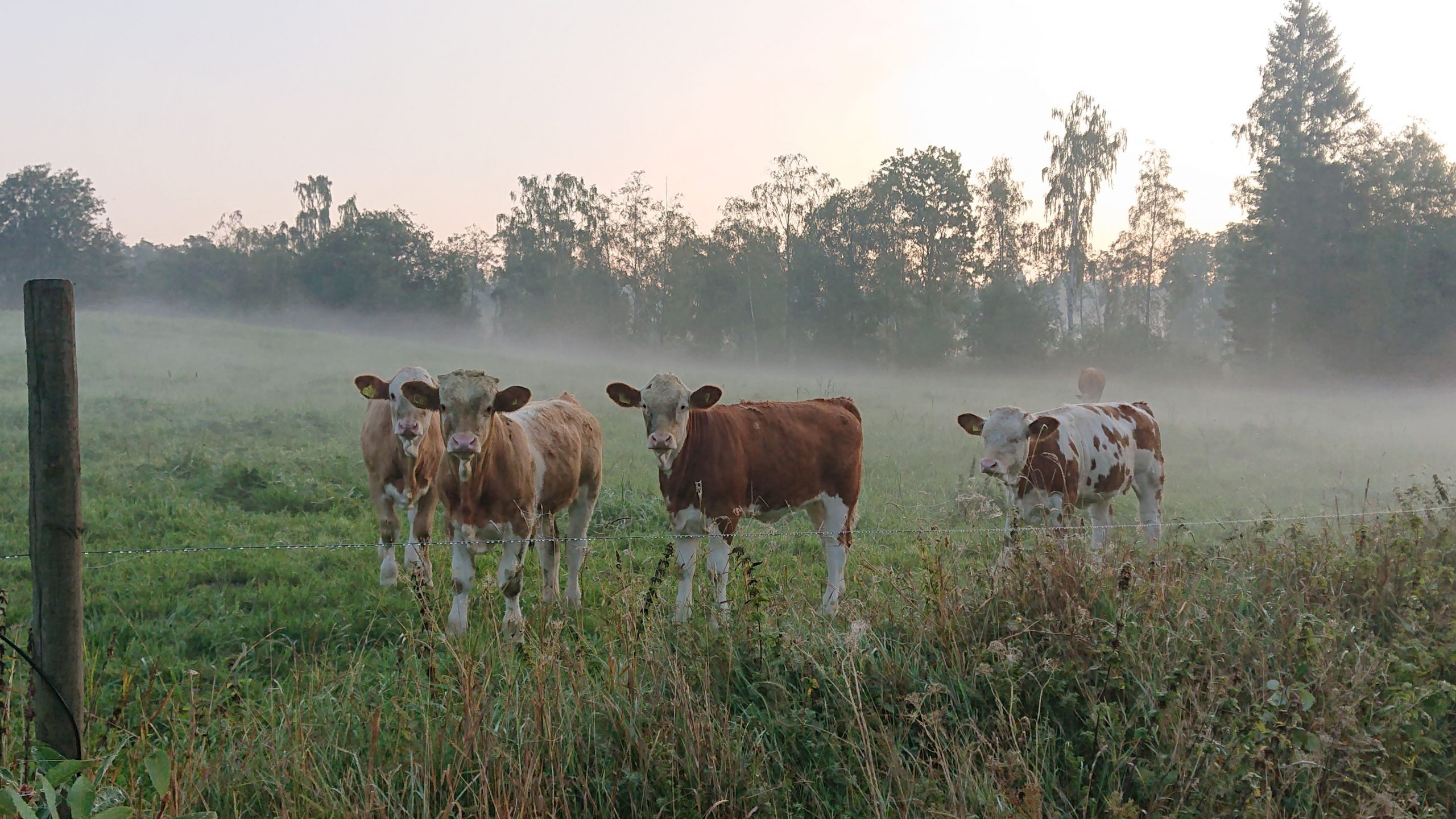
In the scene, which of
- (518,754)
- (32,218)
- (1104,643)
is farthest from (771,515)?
(32,218)

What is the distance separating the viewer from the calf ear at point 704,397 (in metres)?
6.80

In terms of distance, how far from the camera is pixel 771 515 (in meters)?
7.32

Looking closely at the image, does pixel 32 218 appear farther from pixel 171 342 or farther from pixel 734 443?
pixel 734 443

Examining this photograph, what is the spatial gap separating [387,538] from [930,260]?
156ft

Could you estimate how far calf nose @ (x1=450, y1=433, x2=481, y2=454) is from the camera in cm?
602

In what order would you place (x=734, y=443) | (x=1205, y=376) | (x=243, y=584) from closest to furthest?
1. (x=734, y=443)
2. (x=243, y=584)
3. (x=1205, y=376)

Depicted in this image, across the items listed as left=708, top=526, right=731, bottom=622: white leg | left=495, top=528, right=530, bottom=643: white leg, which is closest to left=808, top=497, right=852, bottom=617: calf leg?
left=708, top=526, right=731, bottom=622: white leg

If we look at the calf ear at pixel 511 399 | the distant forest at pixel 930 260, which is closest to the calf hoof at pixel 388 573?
the calf ear at pixel 511 399

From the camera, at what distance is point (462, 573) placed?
20.9 ft

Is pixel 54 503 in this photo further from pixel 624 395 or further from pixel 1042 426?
pixel 1042 426

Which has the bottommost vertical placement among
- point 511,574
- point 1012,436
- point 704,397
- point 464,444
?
point 511,574

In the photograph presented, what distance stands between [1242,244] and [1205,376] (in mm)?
6536

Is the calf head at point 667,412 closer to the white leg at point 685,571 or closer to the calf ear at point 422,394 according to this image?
the white leg at point 685,571

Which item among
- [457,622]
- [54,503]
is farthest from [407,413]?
[54,503]
